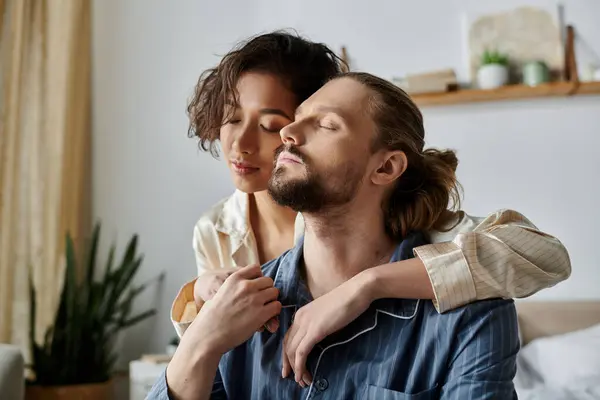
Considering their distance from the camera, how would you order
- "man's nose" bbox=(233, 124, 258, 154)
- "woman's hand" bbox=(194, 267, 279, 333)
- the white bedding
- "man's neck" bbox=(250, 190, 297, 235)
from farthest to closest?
the white bedding, "man's neck" bbox=(250, 190, 297, 235), "man's nose" bbox=(233, 124, 258, 154), "woman's hand" bbox=(194, 267, 279, 333)

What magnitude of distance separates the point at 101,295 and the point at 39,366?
0.42 meters

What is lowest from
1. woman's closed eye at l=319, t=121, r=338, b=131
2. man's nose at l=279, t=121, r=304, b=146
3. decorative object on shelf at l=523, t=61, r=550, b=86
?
man's nose at l=279, t=121, r=304, b=146

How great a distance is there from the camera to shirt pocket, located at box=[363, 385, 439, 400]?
1263mm

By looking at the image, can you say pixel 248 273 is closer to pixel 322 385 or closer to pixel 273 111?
pixel 322 385

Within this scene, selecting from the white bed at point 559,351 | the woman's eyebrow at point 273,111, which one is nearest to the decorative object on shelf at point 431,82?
the white bed at point 559,351

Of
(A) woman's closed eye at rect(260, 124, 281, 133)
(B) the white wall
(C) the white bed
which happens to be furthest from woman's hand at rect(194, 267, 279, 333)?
(B) the white wall

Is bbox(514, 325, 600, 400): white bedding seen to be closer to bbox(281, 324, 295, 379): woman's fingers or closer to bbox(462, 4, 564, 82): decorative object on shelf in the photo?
bbox(462, 4, 564, 82): decorative object on shelf

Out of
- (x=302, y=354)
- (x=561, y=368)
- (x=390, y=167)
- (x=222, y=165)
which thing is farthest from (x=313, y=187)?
(x=222, y=165)

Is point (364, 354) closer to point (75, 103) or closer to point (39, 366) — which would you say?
point (39, 366)

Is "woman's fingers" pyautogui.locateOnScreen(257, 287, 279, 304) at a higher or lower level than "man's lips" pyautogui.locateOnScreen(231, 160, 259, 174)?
lower

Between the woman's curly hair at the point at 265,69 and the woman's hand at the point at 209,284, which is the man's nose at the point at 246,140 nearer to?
the woman's curly hair at the point at 265,69

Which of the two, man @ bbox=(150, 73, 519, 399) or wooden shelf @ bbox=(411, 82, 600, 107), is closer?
man @ bbox=(150, 73, 519, 399)

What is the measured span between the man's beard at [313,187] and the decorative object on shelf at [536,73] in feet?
7.43

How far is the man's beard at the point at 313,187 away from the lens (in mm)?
1355
